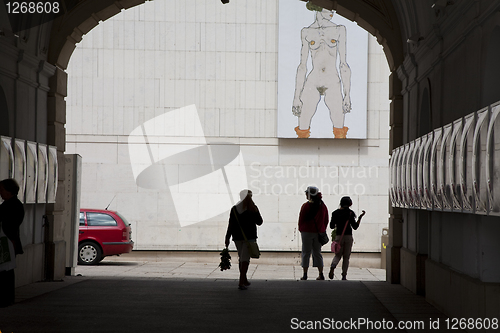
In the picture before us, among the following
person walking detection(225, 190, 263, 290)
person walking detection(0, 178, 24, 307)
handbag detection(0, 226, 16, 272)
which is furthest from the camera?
person walking detection(225, 190, 263, 290)

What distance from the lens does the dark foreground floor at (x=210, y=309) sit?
24.7 feet

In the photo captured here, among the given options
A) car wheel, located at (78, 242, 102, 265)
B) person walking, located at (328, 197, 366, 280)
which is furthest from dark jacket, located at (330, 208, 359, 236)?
car wheel, located at (78, 242, 102, 265)

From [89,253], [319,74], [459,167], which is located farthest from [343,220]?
[319,74]

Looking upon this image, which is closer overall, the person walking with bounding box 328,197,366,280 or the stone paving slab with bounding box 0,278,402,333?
the stone paving slab with bounding box 0,278,402,333

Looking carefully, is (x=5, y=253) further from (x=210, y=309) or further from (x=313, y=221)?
(x=313, y=221)

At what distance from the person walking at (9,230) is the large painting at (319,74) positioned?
1375cm

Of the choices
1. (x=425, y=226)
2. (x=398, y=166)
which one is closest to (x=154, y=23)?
(x=398, y=166)

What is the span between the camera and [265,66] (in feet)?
72.5

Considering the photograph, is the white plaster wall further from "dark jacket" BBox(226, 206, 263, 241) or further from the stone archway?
"dark jacket" BBox(226, 206, 263, 241)

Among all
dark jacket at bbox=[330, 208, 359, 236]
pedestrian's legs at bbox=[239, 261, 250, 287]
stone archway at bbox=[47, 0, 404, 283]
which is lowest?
pedestrian's legs at bbox=[239, 261, 250, 287]

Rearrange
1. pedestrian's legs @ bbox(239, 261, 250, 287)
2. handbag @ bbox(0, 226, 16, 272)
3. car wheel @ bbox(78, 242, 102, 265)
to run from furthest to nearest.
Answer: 1. car wheel @ bbox(78, 242, 102, 265)
2. pedestrian's legs @ bbox(239, 261, 250, 287)
3. handbag @ bbox(0, 226, 16, 272)

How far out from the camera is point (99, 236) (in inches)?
748

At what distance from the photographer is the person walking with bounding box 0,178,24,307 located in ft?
28.5

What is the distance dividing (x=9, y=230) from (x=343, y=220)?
22.4ft
